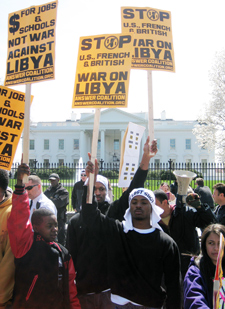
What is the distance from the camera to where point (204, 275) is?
2.36 meters

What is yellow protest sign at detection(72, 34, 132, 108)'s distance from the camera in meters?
3.62

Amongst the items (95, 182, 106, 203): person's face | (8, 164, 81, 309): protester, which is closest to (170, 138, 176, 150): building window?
(95, 182, 106, 203): person's face

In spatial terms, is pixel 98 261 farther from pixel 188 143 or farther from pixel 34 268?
pixel 188 143

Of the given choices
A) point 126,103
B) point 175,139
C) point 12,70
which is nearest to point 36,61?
point 12,70

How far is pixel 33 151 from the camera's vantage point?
5741cm

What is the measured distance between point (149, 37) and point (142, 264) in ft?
11.2

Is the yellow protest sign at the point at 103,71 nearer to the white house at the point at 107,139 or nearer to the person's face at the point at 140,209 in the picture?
the person's face at the point at 140,209

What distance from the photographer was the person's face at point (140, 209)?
2.57 meters

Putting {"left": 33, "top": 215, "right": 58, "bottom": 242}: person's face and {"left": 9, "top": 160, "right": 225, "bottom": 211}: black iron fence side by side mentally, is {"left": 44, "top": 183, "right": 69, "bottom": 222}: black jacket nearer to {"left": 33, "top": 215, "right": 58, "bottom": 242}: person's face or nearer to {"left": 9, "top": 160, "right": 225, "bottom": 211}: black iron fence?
{"left": 9, "top": 160, "right": 225, "bottom": 211}: black iron fence

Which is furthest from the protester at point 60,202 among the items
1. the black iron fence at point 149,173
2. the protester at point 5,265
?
the protester at point 5,265

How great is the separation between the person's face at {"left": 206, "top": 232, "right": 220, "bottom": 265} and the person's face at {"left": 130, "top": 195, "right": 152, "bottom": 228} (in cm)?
53

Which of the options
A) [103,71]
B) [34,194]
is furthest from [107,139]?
[103,71]

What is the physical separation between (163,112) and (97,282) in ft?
207

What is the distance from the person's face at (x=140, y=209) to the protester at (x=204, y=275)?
52 centimetres
